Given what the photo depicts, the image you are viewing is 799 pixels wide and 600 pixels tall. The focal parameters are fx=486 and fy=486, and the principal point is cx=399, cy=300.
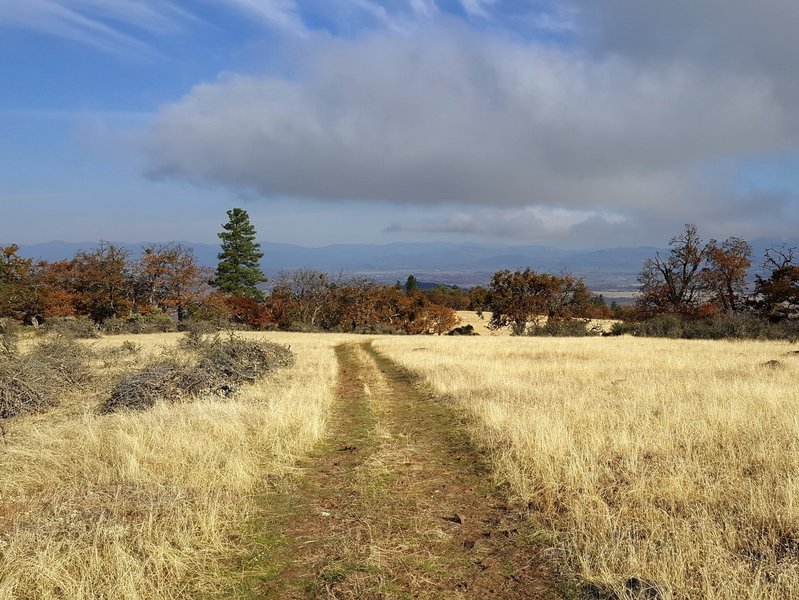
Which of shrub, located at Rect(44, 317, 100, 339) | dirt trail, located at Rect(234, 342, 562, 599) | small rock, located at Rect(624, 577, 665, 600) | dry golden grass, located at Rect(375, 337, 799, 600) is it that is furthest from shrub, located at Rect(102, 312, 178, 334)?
small rock, located at Rect(624, 577, 665, 600)

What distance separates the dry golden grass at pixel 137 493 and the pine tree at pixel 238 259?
6624 centimetres

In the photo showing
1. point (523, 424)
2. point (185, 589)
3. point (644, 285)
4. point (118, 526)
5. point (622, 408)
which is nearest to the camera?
point (185, 589)

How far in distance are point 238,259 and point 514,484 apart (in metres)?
75.0

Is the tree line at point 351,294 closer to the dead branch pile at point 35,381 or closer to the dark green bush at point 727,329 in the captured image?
the dark green bush at point 727,329

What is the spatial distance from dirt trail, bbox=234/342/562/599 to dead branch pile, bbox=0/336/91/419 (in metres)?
7.67

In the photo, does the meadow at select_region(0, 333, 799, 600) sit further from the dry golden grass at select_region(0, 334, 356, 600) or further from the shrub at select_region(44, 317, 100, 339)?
the shrub at select_region(44, 317, 100, 339)

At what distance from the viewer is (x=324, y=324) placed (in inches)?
2288

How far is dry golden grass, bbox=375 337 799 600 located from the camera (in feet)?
13.5

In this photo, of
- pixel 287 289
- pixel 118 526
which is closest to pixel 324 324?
pixel 287 289

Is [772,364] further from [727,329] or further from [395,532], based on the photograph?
[727,329]

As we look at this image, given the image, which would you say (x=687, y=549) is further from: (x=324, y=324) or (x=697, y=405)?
(x=324, y=324)

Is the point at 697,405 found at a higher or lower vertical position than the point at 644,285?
lower

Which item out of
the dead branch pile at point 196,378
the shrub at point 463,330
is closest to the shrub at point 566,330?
the shrub at point 463,330

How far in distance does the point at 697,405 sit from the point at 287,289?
5254 centimetres
